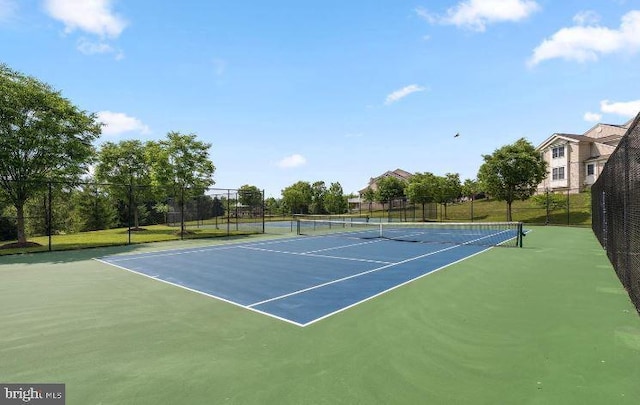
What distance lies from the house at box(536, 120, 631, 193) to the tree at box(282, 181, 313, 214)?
39066 mm

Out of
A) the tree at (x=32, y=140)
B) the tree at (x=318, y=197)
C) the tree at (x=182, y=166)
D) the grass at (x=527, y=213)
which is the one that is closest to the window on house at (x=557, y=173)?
the grass at (x=527, y=213)

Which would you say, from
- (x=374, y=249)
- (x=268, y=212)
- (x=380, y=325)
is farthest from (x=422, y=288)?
(x=268, y=212)

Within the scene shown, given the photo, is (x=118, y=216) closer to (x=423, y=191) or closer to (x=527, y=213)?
(x=423, y=191)

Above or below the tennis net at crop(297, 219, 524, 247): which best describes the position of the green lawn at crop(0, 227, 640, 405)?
above

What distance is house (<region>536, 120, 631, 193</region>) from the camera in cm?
4475

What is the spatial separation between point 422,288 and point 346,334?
326 centimetres

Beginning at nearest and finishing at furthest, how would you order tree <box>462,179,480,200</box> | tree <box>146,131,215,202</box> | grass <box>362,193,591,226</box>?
tree <box>146,131,215,202</box>, grass <box>362,193,591,226</box>, tree <box>462,179,480,200</box>

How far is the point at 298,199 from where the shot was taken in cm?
6538

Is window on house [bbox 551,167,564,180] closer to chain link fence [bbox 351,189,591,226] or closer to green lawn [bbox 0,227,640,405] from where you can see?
chain link fence [bbox 351,189,591,226]

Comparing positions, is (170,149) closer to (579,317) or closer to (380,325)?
(380,325)

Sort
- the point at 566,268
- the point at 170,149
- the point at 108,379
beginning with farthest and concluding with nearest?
the point at 170,149 < the point at 566,268 < the point at 108,379

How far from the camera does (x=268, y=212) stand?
61156 millimetres

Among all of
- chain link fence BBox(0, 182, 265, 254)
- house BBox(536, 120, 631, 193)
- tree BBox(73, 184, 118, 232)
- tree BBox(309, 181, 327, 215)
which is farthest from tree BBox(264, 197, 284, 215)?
house BBox(536, 120, 631, 193)

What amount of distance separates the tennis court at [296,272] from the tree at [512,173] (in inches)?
960
